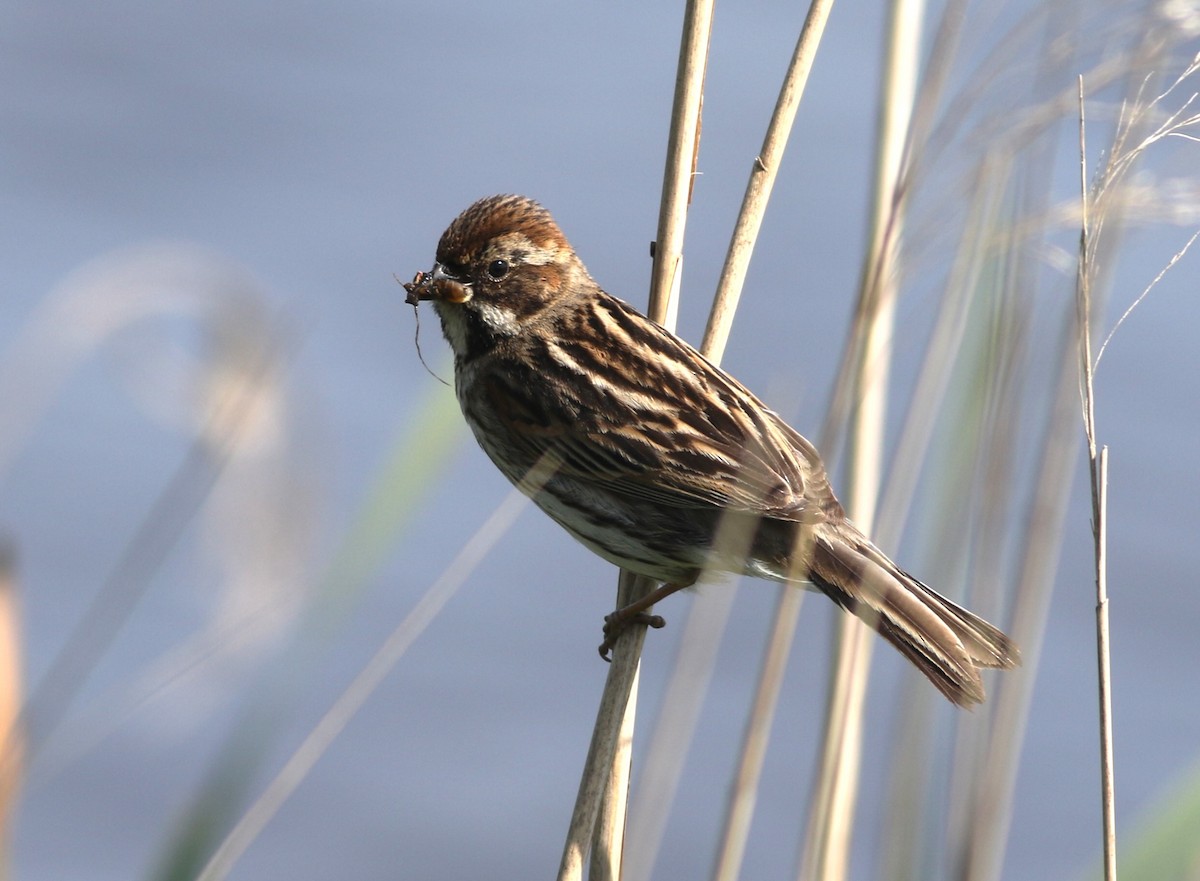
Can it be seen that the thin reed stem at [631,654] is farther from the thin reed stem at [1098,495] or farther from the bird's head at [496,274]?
the thin reed stem at [1098,495]

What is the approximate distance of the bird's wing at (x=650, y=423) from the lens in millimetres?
3742

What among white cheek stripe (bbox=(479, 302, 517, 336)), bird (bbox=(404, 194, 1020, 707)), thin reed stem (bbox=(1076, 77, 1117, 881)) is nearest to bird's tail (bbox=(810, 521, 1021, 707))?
bird (bbox=(404, 194, 1020, 707))

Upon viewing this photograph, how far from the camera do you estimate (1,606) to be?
2.18m

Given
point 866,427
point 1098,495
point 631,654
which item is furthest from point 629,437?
point 1098,495

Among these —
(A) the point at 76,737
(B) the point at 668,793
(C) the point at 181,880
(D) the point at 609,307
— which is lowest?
(C) the point at 181,880

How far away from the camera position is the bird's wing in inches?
147

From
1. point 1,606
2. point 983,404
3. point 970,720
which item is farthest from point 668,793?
point 1,606

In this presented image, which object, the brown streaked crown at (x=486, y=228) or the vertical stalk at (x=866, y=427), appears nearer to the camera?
the vertical stalk at (x=866, y=427)

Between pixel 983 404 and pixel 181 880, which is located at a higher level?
pixel 983 404

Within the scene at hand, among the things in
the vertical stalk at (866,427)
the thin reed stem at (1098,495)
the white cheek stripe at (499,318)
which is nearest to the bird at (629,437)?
the white cheek stripe at (499,318)

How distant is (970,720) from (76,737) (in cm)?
123

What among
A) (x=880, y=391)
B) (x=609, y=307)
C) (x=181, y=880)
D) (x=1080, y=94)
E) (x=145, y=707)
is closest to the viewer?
(x=181, y=880)

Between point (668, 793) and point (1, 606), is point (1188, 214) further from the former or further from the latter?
point (1, 606)

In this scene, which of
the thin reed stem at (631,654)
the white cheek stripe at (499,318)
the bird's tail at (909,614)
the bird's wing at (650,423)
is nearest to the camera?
the thin reed stem at (631,654)
